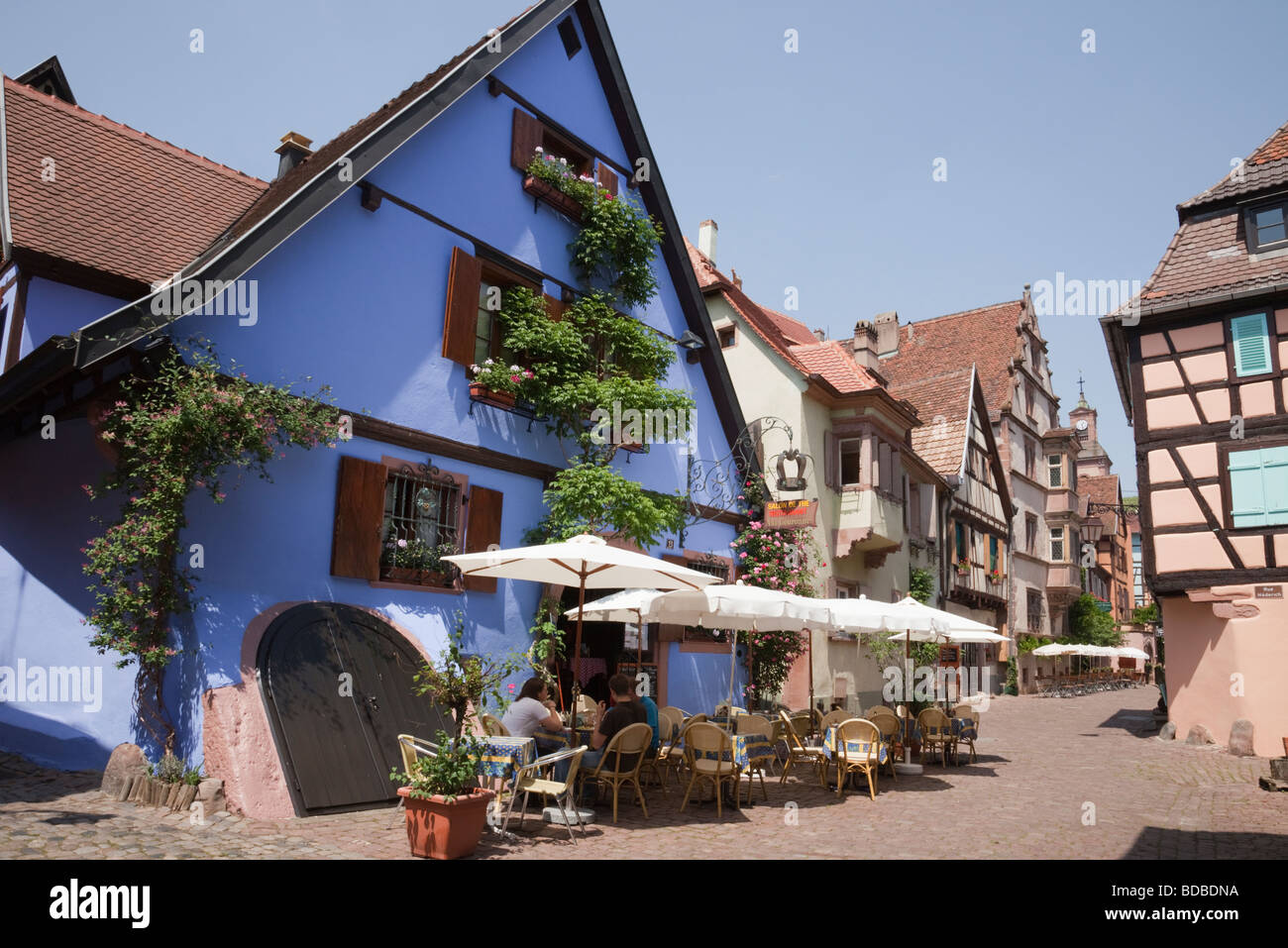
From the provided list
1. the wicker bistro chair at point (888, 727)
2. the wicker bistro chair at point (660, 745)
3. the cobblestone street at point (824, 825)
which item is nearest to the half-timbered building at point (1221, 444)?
the cobblestone street at point (824, 825)

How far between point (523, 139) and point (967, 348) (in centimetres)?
2554

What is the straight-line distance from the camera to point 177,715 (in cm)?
770

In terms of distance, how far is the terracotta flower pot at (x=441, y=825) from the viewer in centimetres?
606

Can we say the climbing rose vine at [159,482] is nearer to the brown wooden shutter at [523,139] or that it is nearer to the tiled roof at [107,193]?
the tiled roof at [107,193]

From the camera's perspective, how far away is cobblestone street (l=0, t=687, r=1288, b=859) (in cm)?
628

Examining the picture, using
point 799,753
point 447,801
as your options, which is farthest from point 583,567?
point 799,753

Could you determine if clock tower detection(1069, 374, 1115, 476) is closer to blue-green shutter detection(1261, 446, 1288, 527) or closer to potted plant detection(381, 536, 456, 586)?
blue-green shutter detection(1261, 446, 1288, 527)

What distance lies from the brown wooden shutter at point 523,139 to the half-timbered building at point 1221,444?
36.4 feet

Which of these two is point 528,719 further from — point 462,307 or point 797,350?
point 797,350

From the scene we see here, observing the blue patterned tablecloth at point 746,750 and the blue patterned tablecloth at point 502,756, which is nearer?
the blue patterned tablecloth at point 502,756

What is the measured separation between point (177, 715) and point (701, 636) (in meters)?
8.25

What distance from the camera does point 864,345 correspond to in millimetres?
23500
